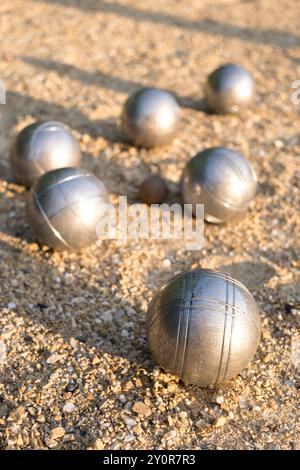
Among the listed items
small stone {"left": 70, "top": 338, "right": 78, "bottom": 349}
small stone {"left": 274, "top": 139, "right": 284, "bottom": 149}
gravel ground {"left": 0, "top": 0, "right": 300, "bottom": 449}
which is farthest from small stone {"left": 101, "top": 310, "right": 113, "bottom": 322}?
small stone {"left": 274, "top": 139, "right": 284, "bottom": 149}

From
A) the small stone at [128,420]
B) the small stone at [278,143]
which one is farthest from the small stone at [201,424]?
the small stone at [278,143]

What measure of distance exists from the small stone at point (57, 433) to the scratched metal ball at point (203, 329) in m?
1.11

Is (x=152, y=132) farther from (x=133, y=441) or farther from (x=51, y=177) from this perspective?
(x=133, y=441)

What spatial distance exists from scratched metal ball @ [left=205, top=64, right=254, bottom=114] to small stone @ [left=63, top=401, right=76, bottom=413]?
6.67m

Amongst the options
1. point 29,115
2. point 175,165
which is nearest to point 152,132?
point 175,165

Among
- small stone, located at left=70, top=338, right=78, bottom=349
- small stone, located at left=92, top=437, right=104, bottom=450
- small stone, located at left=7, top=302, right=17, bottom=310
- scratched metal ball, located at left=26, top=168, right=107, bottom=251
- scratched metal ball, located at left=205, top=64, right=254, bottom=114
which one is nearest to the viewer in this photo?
small stone, located at left=92, top=437, right=104, bottom=450

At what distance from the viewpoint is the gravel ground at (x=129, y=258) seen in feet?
16.8

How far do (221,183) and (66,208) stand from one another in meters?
2.14

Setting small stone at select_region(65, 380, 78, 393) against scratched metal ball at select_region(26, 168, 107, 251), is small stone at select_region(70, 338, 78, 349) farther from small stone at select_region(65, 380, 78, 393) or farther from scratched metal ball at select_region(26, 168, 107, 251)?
scratched metal ball at select_region(26, 168, 107, 251)

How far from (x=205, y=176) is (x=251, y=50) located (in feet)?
21.5

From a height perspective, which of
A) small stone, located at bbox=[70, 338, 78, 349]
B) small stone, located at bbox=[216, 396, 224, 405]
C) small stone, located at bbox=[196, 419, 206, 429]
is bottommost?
small stone, located at bbox=[196, 419, 206, 429]

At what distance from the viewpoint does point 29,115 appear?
965 cm

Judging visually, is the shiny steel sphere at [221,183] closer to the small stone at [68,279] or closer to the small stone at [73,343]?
the small stone at [68,279]

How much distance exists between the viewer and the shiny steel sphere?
23.9ft
